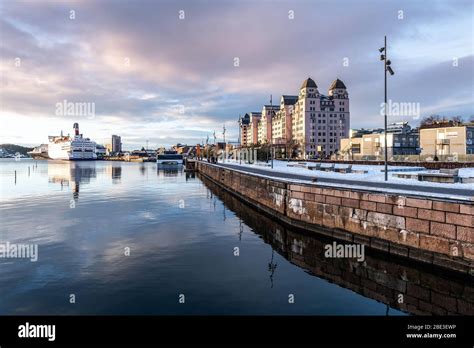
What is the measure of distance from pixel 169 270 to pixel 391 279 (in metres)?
8.77

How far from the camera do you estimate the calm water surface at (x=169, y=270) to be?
1131 centimetres

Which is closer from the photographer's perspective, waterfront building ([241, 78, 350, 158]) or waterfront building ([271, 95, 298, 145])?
waterfront building ([241, 78, 350, 158])

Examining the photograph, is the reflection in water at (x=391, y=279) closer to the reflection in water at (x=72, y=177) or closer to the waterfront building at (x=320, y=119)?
the reflection in water at (x=72, y=177)

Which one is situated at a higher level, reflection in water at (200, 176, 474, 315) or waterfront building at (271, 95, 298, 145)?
waterfront building at (271, 95, 298, 145)

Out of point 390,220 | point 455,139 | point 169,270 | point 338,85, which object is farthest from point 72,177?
point 338,85

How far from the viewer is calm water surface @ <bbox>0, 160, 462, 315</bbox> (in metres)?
11.3

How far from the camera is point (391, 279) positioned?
13.5 m

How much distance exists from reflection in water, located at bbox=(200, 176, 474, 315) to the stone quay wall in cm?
64

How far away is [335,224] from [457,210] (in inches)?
278

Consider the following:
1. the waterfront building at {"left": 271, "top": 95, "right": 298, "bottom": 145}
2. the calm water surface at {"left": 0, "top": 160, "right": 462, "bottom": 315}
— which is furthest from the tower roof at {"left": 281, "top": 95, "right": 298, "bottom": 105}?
the calm water surface at {"left": 0, "top": 160, "right": 462, "bottom": 315}

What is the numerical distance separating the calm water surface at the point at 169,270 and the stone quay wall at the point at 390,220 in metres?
1.40

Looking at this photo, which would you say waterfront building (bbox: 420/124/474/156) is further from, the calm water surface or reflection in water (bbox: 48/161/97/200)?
the calm water surface
